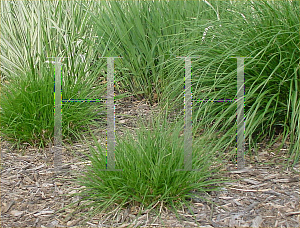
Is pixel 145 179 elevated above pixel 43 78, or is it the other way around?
pixel 43 78

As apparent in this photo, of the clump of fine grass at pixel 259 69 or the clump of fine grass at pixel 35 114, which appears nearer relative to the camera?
the clump of fine grass at pixel 259 69

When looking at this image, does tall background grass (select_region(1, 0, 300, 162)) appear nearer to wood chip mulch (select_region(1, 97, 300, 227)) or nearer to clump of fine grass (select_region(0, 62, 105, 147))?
clump of fine grass (select_region(0, 62, 105, 147))

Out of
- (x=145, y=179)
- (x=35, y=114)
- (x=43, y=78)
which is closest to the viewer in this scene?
(x=145, y=179)

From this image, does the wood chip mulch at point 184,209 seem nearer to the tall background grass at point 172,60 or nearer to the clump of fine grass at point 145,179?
the clump of fine grass at point 145,179

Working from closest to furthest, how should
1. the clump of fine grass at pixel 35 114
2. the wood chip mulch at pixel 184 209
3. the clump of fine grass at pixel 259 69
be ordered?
the wood chip mulch at pixel 184 209, the clump of fine grass at pixel 259 69, the clump of fine grass at pixel 35 114

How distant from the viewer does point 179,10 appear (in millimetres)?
4078

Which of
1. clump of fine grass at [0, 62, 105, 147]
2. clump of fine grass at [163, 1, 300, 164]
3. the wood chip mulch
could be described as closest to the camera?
the wood chip mulch

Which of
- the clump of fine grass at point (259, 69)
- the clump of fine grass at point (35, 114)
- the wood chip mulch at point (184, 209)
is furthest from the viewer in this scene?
the clump of fine grass at point (35, 114)

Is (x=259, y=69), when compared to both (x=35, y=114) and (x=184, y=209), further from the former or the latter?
(x=35, y=114)

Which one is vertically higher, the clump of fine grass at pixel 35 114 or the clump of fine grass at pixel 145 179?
the clump of fine grass at pixel 35 114

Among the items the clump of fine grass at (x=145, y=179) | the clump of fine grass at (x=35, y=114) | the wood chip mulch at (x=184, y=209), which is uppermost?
the clump of fine grass at (x=35, y=114)

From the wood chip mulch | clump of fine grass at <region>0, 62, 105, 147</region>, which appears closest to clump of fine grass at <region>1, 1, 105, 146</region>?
clump of fine grass at <region>0, 62, 105, 147</region>

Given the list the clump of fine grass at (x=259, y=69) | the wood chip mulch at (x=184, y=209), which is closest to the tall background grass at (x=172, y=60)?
the clump of fine grass at (x=259, y=69)

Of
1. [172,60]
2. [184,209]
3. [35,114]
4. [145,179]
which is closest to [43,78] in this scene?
[35,114]
